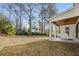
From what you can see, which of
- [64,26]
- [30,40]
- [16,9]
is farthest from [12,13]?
[64,26]

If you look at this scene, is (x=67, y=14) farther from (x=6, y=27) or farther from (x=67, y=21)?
(x=6, y=27)

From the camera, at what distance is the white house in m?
3.41

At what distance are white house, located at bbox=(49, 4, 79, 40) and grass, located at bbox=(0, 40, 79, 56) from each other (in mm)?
78

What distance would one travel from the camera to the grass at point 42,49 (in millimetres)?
3414

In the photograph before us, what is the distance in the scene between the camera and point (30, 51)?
343 centimetres

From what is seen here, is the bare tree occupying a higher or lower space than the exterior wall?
higher

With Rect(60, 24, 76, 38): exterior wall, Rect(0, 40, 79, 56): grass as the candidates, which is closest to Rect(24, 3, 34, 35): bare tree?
Rect(0, 40, 79, 56): grass

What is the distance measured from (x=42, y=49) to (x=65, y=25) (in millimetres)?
328

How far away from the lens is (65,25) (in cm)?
345

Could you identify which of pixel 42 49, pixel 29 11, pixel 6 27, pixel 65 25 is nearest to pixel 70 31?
pixel 65 25

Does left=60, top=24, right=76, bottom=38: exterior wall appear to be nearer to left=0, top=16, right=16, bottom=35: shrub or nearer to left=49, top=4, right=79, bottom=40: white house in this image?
left=49, top=4, right=79, bottom=40: white house

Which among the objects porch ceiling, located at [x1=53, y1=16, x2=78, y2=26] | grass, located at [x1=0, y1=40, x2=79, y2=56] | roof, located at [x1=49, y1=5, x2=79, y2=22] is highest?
Result: roof, located at [x1=49, y1=5, x2=79, y2=22]

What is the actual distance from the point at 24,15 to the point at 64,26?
41 centimetres

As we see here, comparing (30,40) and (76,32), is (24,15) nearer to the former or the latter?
(30,40)
